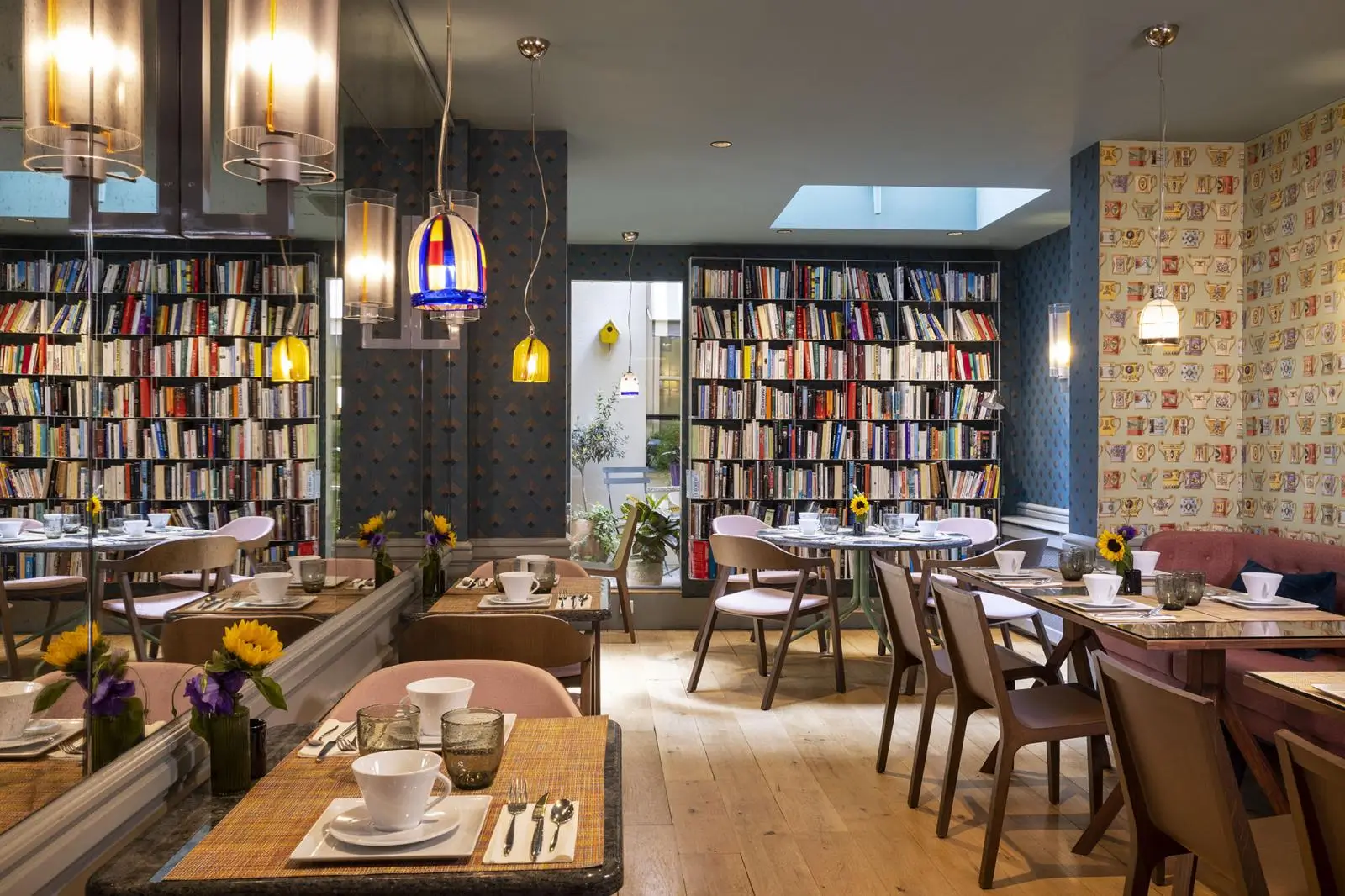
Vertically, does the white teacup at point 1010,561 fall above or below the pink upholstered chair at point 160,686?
below

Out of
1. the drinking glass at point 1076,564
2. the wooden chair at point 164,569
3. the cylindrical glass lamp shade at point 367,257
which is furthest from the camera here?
the drinking glass at point 1076,564

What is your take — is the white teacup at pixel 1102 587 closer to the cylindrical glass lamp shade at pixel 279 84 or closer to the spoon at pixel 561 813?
the spoon at pixel 561 813

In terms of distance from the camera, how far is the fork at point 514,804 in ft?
4.51

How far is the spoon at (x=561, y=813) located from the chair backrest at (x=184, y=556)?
2.42 feet

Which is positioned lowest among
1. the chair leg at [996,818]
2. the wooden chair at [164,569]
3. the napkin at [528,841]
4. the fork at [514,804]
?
the chair leg at [996,818]

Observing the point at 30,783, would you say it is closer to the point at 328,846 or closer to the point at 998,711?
the point at 328,846

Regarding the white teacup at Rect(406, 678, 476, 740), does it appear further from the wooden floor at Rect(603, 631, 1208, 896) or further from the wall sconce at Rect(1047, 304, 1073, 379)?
the wall sconce at Rect(1047, 304, 1073, 379)

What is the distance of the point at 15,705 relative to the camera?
1.26 m

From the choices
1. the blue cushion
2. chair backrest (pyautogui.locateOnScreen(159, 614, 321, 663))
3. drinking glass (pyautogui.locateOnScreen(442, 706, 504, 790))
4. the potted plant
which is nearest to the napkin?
drinking glass (pyautogui.locateOnScreen(442, 706, 504, 790))

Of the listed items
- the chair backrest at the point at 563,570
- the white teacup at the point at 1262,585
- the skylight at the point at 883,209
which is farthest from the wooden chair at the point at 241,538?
the skylight at the point at 883,209

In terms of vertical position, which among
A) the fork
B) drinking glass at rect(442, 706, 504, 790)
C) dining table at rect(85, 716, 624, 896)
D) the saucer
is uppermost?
drinking glass at rect(442, 706, 504, 790)

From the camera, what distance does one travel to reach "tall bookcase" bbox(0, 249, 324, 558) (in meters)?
1.29

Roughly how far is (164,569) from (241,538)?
Result: 0.44 metres

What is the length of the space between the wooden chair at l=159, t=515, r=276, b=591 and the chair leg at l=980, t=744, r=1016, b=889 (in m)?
2.19
